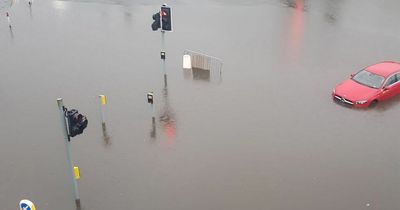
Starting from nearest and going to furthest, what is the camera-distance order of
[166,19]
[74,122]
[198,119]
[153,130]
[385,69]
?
[74,122] < [153,130] < [198,119] < [166,19] < [385,69]

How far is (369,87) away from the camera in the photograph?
17.1 meters

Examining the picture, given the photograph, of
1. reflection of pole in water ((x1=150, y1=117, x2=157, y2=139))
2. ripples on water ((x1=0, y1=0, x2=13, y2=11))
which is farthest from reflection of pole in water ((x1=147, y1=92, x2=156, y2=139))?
ripples on water ((x1=0, y1=0, x2=13, y2=11))

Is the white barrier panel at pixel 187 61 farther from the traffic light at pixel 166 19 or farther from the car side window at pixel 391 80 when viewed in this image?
the car side window at pixel 391 80

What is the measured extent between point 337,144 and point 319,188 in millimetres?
2627

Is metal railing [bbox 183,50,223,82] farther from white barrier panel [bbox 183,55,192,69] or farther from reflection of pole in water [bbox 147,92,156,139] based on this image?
reflection of pole in water [bbox 147,92,156,139]

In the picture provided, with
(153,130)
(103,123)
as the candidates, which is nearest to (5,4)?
(103,123)

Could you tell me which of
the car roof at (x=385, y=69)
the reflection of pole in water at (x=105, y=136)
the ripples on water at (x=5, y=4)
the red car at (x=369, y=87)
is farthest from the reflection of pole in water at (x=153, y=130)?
the ripples on water at (x=5, y=4)

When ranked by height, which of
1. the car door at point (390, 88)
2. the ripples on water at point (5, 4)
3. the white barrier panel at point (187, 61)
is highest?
the ripples on water at point (5, 4)

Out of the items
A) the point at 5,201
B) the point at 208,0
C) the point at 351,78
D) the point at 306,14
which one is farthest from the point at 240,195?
the point at 208,0

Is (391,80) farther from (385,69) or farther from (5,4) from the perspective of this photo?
(5,4)

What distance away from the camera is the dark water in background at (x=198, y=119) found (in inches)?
464

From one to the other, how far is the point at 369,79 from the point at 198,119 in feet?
25.4

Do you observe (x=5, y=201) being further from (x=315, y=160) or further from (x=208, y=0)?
(x=208, y=0)

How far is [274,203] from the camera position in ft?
37.4
